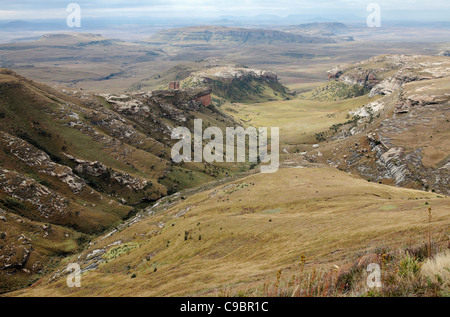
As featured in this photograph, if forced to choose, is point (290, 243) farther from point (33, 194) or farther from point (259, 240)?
point (33, 194)

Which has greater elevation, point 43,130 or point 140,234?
point 43,130

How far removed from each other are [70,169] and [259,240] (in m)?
65.3

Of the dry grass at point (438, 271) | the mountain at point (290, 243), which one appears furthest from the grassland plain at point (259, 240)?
the dry grass at point (438, 271)

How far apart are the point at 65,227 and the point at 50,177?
1640cm

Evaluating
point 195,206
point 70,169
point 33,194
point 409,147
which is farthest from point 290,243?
point 70,169

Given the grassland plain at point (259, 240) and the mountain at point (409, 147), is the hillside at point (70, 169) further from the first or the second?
the mountain at point (409, 147)

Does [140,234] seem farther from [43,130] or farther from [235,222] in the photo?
[43,130]

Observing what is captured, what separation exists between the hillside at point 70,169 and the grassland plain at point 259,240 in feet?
42.7

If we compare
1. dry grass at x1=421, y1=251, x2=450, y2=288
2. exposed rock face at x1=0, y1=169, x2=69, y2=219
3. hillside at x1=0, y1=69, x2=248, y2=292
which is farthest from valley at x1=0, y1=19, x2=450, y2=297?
hillside at x1=0, y1=69, x2=248, y2=292

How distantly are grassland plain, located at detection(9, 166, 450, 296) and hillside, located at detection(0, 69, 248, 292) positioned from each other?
13019mm

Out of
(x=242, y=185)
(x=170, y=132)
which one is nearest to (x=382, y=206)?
→ (x=242, y=185)

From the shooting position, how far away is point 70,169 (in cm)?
7356

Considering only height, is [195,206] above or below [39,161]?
below

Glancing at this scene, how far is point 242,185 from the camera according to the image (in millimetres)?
57219
